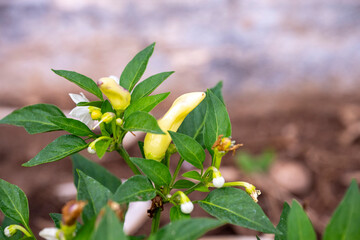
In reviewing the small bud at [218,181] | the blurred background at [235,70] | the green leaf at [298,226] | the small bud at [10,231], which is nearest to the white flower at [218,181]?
the small bud at [218,181]

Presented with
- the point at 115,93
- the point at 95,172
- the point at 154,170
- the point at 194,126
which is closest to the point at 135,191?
the point at 154,170

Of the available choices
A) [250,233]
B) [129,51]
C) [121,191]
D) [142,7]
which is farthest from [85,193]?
[142,7]

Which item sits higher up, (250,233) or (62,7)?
(62,7)

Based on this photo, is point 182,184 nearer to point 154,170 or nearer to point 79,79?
point 154,170

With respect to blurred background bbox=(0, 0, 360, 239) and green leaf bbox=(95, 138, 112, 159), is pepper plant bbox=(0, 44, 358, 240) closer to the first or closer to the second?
green leaf bbox=(95, 138, 112, 159)

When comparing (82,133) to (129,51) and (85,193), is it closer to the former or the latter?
(85,193)

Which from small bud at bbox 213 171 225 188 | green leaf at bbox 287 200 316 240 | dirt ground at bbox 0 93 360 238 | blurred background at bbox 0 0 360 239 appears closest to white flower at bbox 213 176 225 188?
small bud at bbox 213 171 225 188
